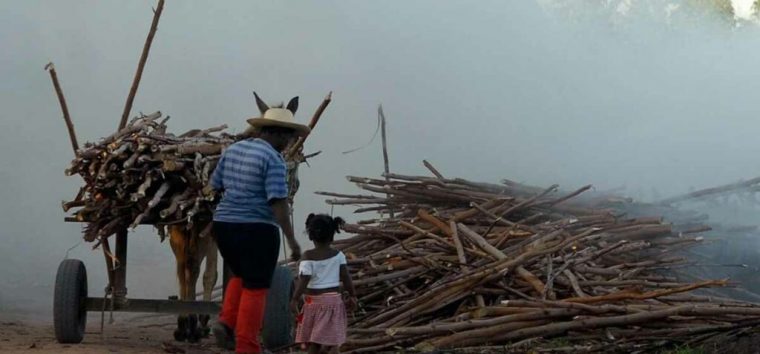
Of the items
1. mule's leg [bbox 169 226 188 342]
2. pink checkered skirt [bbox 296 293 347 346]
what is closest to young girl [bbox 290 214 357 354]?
pink checkered skirt [bbox 296 293 347 346]

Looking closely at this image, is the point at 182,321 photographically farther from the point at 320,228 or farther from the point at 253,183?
the point at 253,183

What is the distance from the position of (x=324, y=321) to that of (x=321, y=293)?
184 mm

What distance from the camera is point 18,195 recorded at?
749 inches

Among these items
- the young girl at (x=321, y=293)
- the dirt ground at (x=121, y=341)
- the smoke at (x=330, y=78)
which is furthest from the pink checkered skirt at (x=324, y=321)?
the smoke at (x=330, y=78)

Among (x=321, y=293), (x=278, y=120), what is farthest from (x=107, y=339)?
(x=278, y=120)

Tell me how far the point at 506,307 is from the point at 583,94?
9.88 metres

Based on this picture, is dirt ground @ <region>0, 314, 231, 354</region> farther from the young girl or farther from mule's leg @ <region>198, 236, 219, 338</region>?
the young girl

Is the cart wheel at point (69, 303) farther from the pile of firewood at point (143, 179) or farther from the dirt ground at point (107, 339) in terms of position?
the pile of firewood at point (143, 179)

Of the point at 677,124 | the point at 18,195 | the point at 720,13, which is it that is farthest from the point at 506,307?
the point at 720,13

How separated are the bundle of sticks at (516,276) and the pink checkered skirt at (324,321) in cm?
62

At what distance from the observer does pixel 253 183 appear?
6758 mm

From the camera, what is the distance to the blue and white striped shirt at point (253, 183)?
6723 mm

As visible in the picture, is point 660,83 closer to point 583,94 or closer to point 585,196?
point 583,94

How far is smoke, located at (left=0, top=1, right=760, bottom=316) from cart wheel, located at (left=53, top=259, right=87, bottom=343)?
26.8 feet
